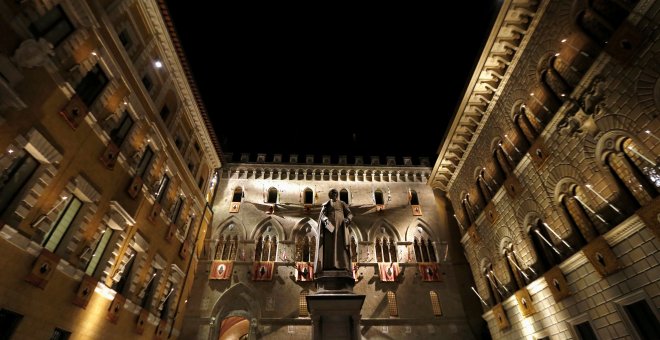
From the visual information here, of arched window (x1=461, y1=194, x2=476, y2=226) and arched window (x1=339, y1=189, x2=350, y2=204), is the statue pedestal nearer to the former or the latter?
arched window (x1=461, y1=194, x2=476, y2=226)

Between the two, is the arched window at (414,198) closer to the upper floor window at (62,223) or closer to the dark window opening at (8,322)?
the upper floor window at (62,223)

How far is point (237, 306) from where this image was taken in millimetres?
23297

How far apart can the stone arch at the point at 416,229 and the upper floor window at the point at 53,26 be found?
25183 mm

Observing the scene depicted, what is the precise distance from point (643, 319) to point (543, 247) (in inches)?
213

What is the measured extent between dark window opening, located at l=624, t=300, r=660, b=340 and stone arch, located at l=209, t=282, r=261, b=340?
2056cm

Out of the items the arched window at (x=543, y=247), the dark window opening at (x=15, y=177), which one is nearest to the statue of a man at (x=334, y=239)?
the dark window opening at (x=15, y=177)

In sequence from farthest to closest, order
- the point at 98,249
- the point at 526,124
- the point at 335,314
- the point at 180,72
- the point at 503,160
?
the point at 180,72 → the point at 503,160 → the point at 526,124 → the point at 98,249 → the point at 335,314

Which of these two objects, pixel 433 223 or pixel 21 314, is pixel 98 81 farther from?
pixel 433 223

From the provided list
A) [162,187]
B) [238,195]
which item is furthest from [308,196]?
[162,187]

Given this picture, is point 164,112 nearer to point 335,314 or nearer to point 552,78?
point 335,314

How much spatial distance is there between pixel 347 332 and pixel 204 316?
17.0 meters

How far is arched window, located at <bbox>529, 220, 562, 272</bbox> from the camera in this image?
51.9 ft

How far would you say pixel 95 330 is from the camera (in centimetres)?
1371

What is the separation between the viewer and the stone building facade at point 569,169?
1128cm
